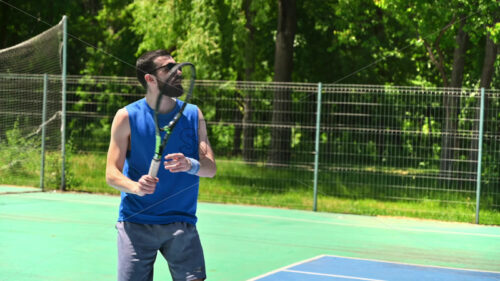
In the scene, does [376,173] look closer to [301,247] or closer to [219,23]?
[301,247]

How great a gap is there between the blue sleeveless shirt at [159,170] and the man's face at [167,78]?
202 mm

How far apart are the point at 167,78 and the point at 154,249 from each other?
996 mm

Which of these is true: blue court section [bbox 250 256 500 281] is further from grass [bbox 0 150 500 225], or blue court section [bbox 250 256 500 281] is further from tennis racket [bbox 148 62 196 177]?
grass [bbox 0 150 500 225]

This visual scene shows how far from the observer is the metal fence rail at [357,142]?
1437 cm

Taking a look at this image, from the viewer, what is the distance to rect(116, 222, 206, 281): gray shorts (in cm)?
438

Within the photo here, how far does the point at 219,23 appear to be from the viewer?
21.4 m

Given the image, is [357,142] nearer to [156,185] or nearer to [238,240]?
[238,240]

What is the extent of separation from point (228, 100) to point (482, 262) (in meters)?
6.85

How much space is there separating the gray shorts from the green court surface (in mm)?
4094

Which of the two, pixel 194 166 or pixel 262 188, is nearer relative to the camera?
pixel 194 166

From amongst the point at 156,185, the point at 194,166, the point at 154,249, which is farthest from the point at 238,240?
the point at 194,166

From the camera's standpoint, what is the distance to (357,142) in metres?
14.7

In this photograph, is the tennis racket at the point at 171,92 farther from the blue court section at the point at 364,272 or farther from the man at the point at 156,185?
the blue court section at the point at 364,272

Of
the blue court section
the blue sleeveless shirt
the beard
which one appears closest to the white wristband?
the blue sleeveless shirt
